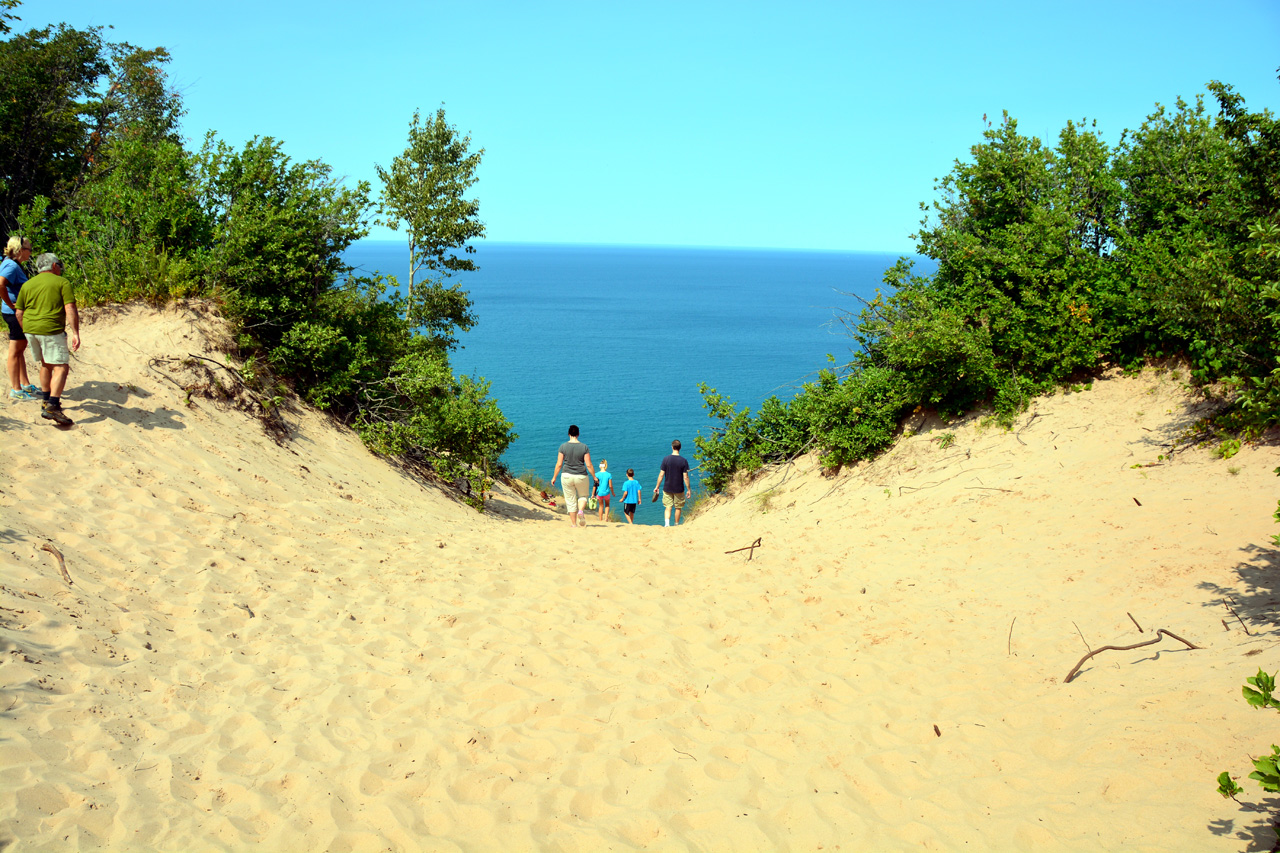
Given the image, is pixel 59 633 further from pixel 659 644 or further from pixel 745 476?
pixel 745 476

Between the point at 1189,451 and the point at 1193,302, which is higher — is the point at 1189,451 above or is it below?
below

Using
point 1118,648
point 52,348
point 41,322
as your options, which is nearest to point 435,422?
point 52,348

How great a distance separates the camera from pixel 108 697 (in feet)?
17.1

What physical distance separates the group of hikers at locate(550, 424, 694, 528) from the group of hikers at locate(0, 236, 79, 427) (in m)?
6.58

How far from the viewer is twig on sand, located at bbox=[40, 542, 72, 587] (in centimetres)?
652

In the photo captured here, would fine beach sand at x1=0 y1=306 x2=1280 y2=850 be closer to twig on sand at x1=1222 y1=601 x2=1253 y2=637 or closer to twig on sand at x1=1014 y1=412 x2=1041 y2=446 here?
twig on sand at x1=1222 y1=601 x2=1253 y2=637

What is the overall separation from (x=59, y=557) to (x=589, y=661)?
480cm

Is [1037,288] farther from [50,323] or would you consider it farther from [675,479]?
[50,323]

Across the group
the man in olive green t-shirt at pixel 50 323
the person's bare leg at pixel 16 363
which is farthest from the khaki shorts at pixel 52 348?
the person's bare leg at pixel 16 363

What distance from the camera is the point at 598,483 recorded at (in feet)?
50.9

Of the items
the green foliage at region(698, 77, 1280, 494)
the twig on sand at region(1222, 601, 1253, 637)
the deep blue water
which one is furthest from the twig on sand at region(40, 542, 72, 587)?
the green foliage at region(698, 77, 1280, 494)

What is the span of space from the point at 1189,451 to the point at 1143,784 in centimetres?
756

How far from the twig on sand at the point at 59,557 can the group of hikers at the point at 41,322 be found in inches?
110

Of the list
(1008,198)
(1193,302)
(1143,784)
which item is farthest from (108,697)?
(1008,198)
